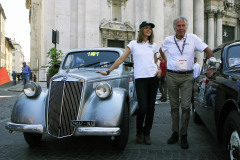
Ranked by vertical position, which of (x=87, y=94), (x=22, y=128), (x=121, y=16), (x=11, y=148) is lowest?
(x=11, y=148)

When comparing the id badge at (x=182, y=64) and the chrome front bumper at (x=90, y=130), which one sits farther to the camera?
the id badge at (x=182, y=64)

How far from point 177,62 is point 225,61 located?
2.44 ft

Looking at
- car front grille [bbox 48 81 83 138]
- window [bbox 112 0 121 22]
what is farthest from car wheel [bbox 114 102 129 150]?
window [bbox 112 0 121 22]

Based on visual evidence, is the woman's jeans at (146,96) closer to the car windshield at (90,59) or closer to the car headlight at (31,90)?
the car windshield at (90,59)

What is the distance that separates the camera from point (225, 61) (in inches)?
125

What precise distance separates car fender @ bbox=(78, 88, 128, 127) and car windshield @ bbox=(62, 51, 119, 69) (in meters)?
1.45

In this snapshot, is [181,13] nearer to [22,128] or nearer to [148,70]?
[148,70]

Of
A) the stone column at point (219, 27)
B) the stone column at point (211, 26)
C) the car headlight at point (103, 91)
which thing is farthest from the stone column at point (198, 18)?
the car headlight at point (103, 91)

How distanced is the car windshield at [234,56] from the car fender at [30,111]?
2.78 m

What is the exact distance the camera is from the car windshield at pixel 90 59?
15.2 ft

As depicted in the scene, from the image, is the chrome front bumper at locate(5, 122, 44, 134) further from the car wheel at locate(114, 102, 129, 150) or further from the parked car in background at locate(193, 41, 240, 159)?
the parked car in background at locate(193, 41, 240, 159)

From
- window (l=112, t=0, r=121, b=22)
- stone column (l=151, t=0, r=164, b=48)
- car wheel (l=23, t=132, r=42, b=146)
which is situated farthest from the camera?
window (l=112, t=0, r=121, b=22)

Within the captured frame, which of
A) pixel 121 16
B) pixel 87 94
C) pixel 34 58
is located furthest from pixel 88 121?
pixel 34 58

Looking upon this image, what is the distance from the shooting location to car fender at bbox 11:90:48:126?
3150mm
